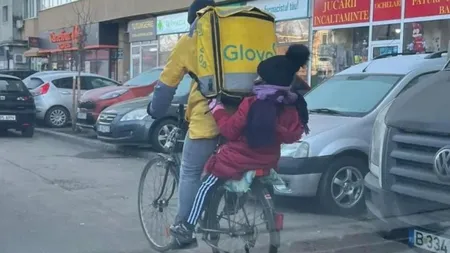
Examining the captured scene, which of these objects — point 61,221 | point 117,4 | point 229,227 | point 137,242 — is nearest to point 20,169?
point 61,221

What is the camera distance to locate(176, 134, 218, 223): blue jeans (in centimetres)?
512

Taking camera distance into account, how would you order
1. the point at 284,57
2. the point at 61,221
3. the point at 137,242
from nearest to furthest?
the point at 284,57 < the point at 137,242 < the point at 61,221

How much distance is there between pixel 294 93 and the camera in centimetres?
496

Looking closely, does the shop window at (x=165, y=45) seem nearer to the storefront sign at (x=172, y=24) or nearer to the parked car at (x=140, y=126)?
A: the storefront sign at (x=172, y=24)

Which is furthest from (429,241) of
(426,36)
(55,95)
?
(55,95)

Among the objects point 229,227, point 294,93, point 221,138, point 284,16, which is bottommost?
point 229,227

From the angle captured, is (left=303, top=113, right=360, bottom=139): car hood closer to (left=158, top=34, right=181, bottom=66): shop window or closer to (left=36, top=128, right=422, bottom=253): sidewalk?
(left=36, top=128, right=422, bottom=253): sidewalk

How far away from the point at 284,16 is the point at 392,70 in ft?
41.1

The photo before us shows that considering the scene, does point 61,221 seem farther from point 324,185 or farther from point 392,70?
point 392,70

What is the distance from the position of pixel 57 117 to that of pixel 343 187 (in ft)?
39.6

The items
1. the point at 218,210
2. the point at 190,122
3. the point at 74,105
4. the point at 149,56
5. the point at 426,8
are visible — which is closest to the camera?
the point at 218,210

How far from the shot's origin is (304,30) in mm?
19984

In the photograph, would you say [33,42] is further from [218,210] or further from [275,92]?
[275,92]

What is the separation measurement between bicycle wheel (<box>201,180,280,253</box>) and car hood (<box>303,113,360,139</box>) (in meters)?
2.59
